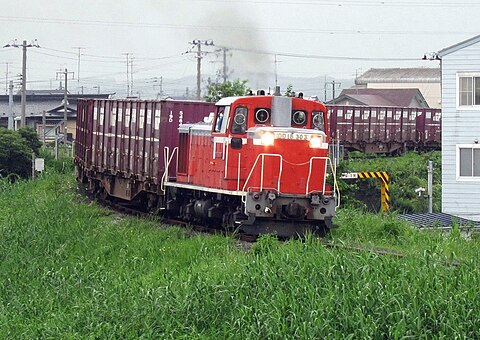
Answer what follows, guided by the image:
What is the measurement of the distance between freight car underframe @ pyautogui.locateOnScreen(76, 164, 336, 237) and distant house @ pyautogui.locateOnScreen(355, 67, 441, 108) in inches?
2463

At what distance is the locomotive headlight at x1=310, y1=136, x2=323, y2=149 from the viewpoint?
15430mm

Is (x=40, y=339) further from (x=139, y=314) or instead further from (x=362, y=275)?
(x=362, y=275)

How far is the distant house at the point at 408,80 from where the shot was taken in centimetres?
8006

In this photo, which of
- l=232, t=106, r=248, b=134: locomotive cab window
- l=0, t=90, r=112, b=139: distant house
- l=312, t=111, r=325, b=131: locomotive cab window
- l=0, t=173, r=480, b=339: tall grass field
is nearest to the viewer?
l=0, t=173, r=480, b=339: tall grass field

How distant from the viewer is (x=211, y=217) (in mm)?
16359

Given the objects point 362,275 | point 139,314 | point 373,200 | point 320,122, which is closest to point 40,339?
point 139,314

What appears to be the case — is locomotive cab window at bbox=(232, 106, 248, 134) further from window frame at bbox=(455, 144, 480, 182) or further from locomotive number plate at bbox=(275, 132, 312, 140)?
window frame at bbox=(455, 144, 480, 182)

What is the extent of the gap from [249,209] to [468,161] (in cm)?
1427

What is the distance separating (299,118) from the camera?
15.9 metres

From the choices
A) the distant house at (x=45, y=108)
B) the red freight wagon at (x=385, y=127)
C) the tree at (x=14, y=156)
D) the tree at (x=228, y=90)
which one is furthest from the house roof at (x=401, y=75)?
the tree at (x=14, y=156)

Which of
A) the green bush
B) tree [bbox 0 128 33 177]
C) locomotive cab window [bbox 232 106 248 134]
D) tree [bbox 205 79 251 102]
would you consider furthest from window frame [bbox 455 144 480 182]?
tree [bbox 0 128 33 177]

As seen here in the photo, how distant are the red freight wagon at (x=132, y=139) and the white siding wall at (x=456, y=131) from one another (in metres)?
10.3

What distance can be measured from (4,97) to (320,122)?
69315mm

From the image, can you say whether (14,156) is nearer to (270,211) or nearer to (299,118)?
(299,118)
